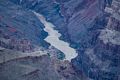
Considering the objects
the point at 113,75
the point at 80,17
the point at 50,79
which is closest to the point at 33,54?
the point at 50,79

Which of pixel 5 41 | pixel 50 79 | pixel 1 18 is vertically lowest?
pixel 50 79

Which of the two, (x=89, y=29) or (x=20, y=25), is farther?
(x=20, y=25)

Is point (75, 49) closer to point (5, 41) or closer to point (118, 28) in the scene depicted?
point (118, 28)

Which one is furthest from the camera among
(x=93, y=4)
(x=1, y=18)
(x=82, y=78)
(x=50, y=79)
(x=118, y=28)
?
(x=93, y=4)

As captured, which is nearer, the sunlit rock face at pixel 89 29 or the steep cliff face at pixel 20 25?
the sunlit rock face at pixel 89 29

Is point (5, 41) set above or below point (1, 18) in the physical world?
below

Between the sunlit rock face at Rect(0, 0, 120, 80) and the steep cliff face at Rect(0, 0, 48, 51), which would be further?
the steep cliff face at Rect(0, 0, 48, 51)

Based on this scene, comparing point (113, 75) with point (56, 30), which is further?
point (56, 30)

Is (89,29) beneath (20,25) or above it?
beneath
